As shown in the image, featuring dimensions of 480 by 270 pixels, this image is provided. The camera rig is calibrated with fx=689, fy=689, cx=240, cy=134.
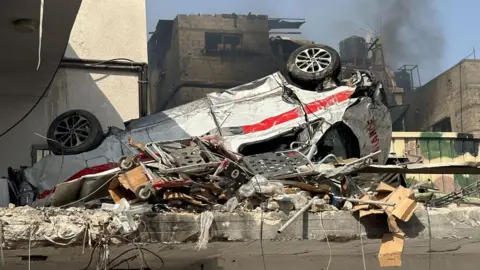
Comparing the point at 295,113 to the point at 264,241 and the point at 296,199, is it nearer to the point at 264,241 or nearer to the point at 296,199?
the point at 296,199

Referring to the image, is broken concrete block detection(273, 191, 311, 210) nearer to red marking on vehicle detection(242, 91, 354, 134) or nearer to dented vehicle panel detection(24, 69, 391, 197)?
dented vehicle panel detection(24, 69, 391, 197)

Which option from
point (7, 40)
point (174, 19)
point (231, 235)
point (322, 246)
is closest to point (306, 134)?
point (322, 246)

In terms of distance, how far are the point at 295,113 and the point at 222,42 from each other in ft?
70.2

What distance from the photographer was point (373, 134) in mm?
8969

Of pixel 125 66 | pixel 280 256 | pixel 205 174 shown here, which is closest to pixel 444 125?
pixel 125 66

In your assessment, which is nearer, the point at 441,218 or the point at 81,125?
the point at 441,218

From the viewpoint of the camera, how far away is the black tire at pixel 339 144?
8.56 m

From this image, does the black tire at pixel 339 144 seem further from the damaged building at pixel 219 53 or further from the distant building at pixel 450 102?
the distant building at pixel 450 102

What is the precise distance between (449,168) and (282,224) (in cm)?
240

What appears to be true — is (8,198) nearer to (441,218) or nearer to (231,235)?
(231,235)

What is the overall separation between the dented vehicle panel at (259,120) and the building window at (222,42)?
20375 millimetres

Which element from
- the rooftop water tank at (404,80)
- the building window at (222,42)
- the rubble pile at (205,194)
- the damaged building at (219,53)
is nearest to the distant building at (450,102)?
the rooftop water tank at (404,80)

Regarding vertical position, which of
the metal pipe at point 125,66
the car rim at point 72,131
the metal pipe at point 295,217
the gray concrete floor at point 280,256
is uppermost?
the metal pipe at point 125,66

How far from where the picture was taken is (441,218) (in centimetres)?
601
